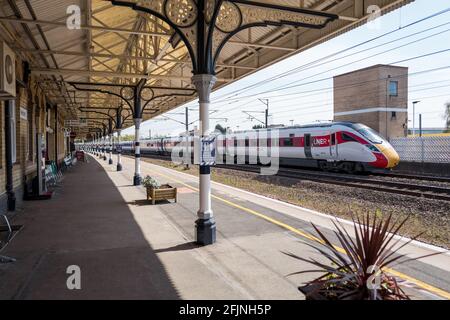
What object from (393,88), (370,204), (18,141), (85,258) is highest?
(393,88)

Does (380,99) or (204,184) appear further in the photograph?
(380,99)

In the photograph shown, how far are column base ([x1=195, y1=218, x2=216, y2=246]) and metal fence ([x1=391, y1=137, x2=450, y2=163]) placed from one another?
78.8ft

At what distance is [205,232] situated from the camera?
690 centimetres

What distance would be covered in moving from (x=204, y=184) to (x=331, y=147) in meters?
16.4

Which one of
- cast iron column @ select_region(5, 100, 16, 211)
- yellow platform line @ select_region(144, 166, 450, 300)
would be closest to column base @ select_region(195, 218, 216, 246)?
yellow platform line @ select_region(144, 166, 450, 300)

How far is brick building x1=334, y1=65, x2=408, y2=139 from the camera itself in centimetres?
4341

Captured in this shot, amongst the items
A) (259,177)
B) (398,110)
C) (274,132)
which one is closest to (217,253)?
(259,177)

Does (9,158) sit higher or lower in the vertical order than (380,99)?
lower

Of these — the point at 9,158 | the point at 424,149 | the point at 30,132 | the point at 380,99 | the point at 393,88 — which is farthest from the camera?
the point at 393,88

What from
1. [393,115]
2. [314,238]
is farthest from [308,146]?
[393,115]

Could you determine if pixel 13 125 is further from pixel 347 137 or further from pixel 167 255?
pixel 347 137

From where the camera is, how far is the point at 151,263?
582 cm

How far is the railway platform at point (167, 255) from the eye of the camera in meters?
4.74

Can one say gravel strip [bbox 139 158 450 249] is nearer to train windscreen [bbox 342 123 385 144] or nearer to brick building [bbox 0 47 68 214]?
train windscreen [bbox 342 123 385 144]
